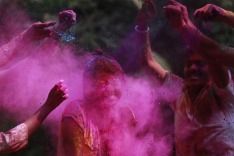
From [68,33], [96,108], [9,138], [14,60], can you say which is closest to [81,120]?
[96,108]

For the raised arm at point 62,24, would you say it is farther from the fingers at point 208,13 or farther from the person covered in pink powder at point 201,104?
the fingers at point 208,13

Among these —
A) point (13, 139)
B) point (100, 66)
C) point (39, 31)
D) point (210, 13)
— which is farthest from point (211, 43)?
point (13, 139)

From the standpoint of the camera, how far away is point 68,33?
9.78ft

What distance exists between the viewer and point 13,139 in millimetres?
2006

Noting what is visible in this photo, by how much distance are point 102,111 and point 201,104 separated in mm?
628

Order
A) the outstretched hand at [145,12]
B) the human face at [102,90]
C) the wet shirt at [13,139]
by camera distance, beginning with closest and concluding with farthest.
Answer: the wet shirt at [13,139], the human face at [102,90], the outstretched hand at [145,12]

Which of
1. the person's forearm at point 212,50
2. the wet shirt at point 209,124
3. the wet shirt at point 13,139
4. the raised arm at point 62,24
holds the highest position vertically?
the raised arm at point 62,24

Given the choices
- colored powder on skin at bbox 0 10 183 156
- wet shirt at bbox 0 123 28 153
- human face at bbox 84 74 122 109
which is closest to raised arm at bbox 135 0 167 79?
colored powder on skin at bbox 0 10 183 156

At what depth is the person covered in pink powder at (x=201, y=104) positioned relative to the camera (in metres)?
2.17

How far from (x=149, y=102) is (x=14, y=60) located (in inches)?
39.3

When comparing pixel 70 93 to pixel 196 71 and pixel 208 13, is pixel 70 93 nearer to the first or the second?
pixel 196 71

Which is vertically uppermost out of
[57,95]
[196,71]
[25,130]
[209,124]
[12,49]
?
[12,49]

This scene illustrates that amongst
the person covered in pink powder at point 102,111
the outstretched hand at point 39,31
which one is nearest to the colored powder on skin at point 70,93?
the person covered in pink powder at point 102,111

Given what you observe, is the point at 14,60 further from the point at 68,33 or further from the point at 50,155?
the point at 50,155
